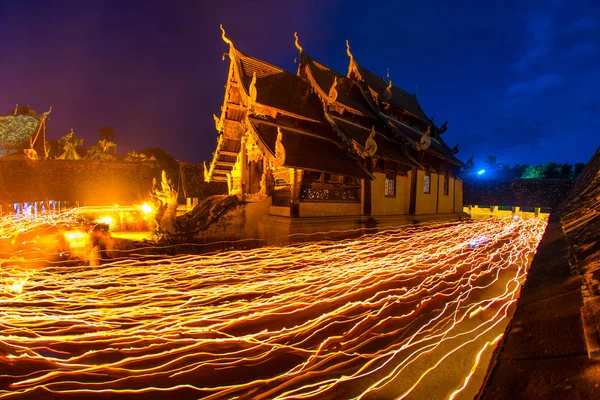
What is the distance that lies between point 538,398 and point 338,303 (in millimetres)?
4418

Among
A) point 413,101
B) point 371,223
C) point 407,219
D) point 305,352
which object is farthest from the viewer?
point 413,101

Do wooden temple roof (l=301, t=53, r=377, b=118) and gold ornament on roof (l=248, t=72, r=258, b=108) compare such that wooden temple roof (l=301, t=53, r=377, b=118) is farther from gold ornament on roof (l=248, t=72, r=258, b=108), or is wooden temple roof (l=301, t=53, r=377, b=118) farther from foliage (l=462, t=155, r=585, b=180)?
foliage (l=462, t=155, r=585, b=180)

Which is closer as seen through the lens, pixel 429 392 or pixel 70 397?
pixel 70 397

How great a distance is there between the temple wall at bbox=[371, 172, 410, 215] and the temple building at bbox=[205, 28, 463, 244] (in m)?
0.05

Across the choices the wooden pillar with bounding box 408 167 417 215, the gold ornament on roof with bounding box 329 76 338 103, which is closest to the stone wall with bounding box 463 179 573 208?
the wooden pillar with bounding box 408 167 417 215

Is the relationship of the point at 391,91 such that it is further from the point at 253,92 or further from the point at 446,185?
the point at 253,92

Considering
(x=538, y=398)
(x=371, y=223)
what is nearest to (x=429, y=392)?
(x=538, y=398)

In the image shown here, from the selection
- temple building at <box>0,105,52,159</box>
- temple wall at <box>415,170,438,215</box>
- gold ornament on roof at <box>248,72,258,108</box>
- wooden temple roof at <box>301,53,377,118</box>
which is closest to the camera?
gold ornament on roof at <box>248,72,258,108</box>

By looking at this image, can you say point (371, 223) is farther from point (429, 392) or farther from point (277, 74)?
point (429, 392)

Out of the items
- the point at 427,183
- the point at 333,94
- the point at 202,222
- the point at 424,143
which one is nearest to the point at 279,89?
the point at 333,94

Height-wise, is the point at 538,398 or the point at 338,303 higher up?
Answer: the point at 538,398

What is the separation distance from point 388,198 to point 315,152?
5.29 m

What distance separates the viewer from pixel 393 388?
3.07 m

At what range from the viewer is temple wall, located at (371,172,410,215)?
43.6 ft
